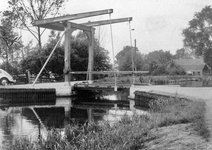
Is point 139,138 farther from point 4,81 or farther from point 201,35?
point 201,35

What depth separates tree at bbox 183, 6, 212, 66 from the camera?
52.2 meters

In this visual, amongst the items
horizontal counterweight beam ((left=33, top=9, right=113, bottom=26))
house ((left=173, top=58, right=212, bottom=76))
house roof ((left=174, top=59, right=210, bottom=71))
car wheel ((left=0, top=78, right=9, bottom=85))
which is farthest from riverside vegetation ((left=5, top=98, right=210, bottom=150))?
house roof ((left=174, top=59, right=210, bottom=71))

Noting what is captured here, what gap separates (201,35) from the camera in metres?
53.2

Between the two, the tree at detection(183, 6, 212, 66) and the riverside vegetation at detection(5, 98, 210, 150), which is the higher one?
the tree at detection(183, 6, 212, 66)

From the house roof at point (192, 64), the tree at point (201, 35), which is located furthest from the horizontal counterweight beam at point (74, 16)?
the house roof at point (192, 64)

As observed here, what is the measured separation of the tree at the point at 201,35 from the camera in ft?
171

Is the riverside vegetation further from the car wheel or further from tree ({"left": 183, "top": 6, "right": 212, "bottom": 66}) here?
tree ({"left": 183, "top": 6, "right": 212, "bottom": 66})

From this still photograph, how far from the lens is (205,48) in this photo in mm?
52188

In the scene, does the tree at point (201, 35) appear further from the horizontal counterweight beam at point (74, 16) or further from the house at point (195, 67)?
the horizontal counterweight beam at point (74, 16)

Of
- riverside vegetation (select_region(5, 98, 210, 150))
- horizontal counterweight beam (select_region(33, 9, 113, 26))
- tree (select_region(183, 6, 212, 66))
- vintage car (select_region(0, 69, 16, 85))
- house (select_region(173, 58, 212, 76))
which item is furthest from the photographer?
house (select_region(173, 58, 212, 76))

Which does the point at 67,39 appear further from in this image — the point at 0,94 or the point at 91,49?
the point at 0,94

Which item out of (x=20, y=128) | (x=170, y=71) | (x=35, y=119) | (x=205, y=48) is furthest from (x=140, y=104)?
(x=205, y=48)

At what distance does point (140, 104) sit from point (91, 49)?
299 inches

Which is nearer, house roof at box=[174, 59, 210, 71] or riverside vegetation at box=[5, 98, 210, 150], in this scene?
riverside vegetation at box=[5, 98, 210, 150]
